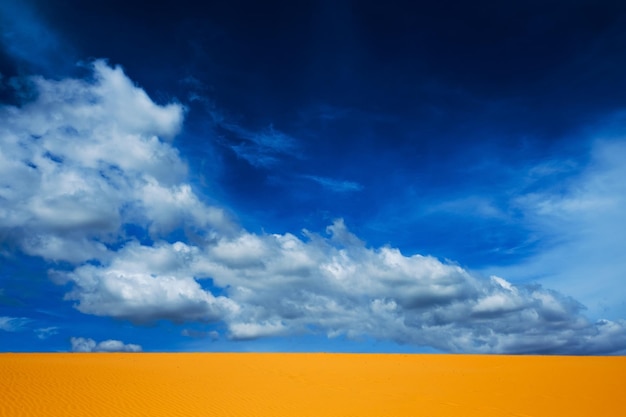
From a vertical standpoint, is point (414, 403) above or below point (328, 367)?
below

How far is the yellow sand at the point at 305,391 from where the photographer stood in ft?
→ 56.6

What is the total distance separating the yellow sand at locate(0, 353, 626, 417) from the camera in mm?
17250

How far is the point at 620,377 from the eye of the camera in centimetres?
2600

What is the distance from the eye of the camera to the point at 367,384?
22.9 meters

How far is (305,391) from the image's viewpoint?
21.0 m

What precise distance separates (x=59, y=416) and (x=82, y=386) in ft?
18.7

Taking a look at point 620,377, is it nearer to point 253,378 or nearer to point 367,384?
point 367,384

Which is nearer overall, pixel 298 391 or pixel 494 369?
pixel 298 391

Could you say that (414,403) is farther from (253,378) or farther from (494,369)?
(494,369)

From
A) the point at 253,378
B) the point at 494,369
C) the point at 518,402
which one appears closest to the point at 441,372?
the point at 494,369

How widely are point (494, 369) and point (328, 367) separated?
1092 centimetres

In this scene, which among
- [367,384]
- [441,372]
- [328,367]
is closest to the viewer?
[367,384]

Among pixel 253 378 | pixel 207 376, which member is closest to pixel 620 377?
pixel 253 378

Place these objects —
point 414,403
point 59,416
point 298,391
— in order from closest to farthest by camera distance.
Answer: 1. point 59,416
2. point 414,403
3. point 298,391
